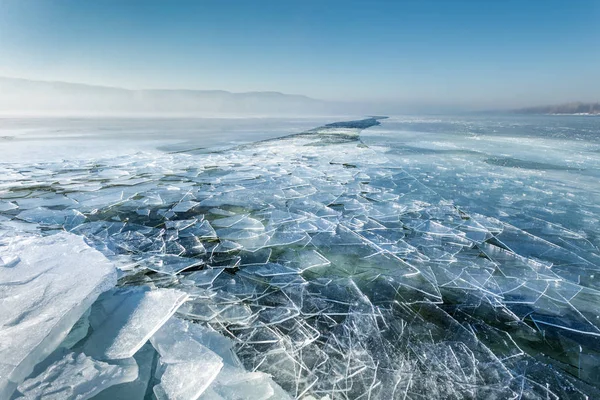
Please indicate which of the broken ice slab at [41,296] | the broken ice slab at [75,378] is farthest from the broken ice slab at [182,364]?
the broken ice slab at [41,296]

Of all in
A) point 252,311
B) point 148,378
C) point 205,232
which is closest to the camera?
point 148,378

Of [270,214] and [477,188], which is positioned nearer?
[270,214]

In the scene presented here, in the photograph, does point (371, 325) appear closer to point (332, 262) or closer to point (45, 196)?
point (332, 262)

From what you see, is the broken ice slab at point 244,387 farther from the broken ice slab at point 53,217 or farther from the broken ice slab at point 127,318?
the broken ice slab at point 53,217

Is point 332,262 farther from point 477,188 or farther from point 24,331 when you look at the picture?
point 477,188

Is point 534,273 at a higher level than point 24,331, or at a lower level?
lower

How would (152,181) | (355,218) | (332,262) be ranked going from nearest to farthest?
1. (332,262)
2. (355,218)
3. (152,181)

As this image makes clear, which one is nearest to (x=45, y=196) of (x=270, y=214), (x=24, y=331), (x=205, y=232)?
(x=205, y=232)

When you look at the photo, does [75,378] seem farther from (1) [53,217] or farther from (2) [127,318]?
(1) [53,217]

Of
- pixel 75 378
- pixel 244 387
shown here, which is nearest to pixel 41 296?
pixel 75 378

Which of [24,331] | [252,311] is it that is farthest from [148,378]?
[252,311]
